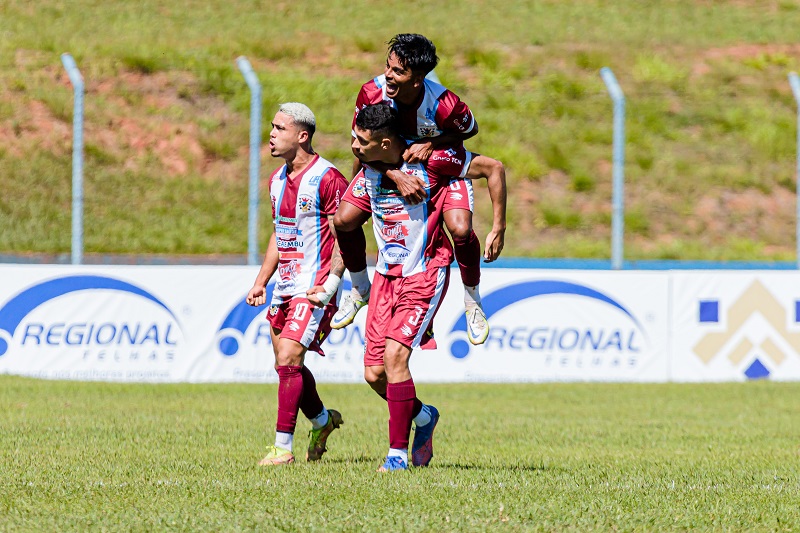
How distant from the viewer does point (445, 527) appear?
16.1 feet

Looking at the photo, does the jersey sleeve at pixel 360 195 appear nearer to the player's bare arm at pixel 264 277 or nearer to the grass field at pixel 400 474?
the player's bare arm at pixel 264 277

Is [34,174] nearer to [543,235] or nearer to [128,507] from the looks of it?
[543,235]

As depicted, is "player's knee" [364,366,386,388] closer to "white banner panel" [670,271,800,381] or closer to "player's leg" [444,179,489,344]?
"player's leg" [444,179,489,344]

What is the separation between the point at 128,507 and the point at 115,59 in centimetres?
2053

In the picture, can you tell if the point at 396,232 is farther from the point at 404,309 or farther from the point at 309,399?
the point at 309,399

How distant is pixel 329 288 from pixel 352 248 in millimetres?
325

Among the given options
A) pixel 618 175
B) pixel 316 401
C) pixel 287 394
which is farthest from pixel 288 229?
pixel 618 175

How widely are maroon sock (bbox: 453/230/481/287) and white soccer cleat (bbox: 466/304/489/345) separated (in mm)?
157

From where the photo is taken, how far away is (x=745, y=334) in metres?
15.0

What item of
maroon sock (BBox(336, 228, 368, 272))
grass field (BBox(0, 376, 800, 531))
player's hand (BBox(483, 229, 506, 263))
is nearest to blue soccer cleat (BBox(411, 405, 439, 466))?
grass field (BBox(0, 376, 800, 531))

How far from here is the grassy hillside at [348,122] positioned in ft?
63.9

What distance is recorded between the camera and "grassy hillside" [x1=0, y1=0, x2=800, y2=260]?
1947 centimetres

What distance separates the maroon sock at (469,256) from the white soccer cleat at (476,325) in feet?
0.52

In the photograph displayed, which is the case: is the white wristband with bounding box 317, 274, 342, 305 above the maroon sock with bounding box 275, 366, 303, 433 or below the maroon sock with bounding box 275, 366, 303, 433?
above
